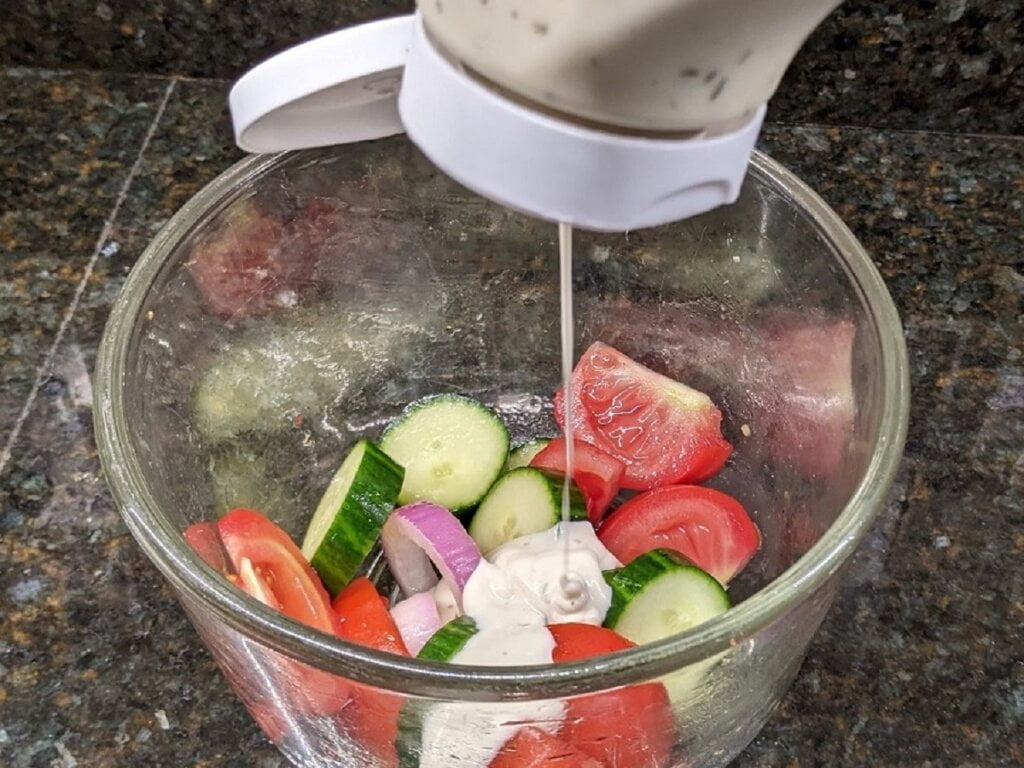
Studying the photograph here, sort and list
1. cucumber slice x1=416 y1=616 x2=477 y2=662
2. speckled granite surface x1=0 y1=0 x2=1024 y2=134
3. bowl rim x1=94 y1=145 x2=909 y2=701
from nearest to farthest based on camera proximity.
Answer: bowl rim x1=94 y1=145 x2=909 y2=701, cucumber slice x1=416 y1=616 x2=477 y2=662, speckled granite surface x1=0 y1=0 x2=1024 y2=134

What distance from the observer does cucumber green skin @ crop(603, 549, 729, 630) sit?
79 cm

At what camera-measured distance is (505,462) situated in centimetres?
96

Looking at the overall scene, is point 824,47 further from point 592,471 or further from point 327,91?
point 327,91

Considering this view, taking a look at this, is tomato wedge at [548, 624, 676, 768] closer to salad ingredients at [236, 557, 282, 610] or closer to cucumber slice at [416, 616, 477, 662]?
cucumber slice at [416, 616, 477, 662]

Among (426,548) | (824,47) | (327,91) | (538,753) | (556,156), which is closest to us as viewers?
(556,156)

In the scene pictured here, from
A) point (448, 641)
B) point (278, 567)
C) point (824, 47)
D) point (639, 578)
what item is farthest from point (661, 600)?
point (824, 47)

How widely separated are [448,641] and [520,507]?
0.18 m

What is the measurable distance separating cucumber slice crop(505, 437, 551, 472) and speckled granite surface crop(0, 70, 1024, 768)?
0.27 metres

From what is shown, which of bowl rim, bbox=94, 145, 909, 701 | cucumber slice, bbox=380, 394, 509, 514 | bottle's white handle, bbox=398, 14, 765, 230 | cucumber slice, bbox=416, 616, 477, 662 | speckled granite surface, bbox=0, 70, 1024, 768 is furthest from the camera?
cucumber slice, bbox=380, 394, 509, 514

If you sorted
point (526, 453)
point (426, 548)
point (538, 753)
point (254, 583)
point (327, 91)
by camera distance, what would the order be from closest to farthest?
point (327, 91) → point (538, 753) → point (254, 583) → point (426, 548) → point (526, 453)

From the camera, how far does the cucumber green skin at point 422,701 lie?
0.63 metres

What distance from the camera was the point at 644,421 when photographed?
0.97 m

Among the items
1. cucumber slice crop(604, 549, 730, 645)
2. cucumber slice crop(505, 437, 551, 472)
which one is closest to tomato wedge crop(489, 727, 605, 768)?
cucumber slice crop(604, 549, 730, 645)

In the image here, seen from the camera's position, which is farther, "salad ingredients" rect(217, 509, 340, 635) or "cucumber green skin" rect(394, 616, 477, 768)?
"salad ingredients" rect(217, 509, 340, 635)
